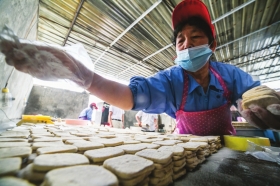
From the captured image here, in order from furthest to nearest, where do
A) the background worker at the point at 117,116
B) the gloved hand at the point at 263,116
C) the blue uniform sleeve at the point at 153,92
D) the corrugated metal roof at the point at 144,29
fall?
the background worker at the point at 117,116, the corrugated metal roof at the point at 144,29, the blue uniform sleeve at the point at 153,92, the gloved hand at the point at 263,116

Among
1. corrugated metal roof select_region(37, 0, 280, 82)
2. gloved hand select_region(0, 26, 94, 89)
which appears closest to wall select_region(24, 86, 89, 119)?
corrugated metal roof select_region(37, 0, 280, 82)

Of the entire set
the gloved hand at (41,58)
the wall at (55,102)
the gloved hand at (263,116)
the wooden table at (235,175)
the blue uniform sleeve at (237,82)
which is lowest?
the wooden table at (235,175)

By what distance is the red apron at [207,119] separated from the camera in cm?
182

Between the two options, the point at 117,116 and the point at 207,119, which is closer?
the point at 207,119

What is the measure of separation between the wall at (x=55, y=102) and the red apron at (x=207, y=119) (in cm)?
924

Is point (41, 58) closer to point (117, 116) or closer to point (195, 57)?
point (195, 57)

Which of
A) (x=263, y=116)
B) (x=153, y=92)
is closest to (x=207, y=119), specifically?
(x=263, y=116)

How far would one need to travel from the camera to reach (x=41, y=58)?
773 millimetres

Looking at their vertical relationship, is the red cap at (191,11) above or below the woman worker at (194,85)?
above

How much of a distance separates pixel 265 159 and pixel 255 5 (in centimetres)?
473

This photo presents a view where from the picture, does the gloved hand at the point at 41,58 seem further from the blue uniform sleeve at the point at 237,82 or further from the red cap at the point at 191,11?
the blue uniform sleeve at the point at 237,82

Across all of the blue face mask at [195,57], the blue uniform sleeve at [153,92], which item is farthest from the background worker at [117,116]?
the blue face mask at [195,57]

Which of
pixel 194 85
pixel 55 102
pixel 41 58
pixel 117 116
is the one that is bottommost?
pixel 41 58

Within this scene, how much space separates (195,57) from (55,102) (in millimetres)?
9669
